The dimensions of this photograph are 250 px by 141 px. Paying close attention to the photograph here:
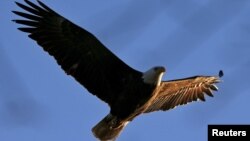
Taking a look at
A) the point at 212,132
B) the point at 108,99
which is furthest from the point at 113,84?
the point at 212,132

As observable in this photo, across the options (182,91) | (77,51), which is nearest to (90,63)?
(77,51)

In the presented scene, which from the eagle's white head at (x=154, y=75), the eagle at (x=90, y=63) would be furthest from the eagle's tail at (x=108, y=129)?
the eagle's white head at (x=154, y=75)

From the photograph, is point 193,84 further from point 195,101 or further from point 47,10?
point 47,10

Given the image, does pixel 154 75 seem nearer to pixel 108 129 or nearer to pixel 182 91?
pixel 108 129

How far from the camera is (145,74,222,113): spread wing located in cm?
2701

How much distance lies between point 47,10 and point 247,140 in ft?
13.6

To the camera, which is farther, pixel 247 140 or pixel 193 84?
pixel 193 84

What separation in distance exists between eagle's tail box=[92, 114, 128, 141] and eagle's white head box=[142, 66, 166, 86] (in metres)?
0.92

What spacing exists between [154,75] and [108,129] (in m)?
1.30

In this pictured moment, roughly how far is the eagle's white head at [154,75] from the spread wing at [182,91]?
56 centimetres

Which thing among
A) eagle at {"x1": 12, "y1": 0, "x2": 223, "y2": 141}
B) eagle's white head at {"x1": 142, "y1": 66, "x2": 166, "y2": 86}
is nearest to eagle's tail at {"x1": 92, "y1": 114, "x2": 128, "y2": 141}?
eagle at {"x1": 12, "y1": 0, "x2": 223, "y2": 141}

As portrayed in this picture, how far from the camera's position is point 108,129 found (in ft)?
86.6

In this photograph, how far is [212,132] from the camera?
2611 centimetres

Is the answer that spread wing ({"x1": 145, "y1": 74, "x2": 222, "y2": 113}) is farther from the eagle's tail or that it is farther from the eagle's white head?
the eagle's tail
